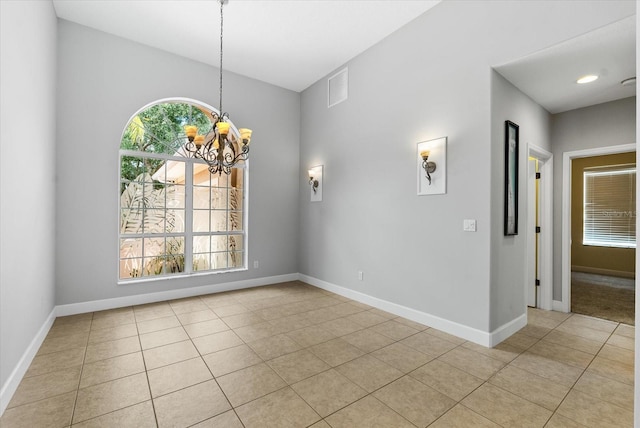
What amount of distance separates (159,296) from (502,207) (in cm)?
454

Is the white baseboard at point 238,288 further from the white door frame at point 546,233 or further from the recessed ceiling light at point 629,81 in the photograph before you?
the recessed ceiling light at point 629,81

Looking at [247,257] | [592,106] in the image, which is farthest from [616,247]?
[247,257]

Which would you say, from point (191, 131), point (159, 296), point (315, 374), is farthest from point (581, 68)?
point (159, 296)

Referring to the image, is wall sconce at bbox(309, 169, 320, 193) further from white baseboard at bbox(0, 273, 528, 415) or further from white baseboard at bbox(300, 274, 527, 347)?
white baseboard at bbox(300, 274, 527, 347)

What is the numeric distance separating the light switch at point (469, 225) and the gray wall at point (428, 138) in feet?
0.18

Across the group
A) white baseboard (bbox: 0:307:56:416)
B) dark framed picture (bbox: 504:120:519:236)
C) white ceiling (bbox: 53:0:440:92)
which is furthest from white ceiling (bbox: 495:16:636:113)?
white baseboard (bbox: 0:307:56:416)

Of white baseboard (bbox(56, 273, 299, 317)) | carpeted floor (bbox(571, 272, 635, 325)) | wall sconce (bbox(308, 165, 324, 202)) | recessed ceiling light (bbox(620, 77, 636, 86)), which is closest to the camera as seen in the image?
recessed ceiling light (bbox(620, 77, 636, 86))

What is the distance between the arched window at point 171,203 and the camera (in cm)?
420

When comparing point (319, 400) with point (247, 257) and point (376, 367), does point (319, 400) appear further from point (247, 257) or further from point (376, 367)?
point (247, 257)

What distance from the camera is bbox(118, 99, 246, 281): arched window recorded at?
165 inches

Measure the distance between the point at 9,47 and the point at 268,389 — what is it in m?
3.00

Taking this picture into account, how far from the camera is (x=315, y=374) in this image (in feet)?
7.78

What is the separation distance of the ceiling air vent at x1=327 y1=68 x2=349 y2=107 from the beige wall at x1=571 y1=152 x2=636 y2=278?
4.97 m

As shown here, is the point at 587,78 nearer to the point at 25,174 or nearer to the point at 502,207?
the point at 502,207
